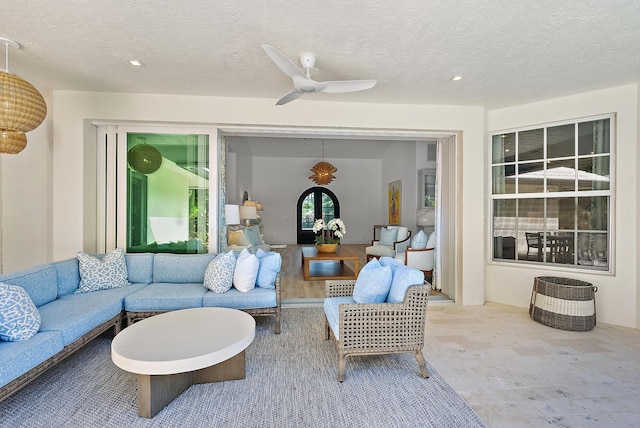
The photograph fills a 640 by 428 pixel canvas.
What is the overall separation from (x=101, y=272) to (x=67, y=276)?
27cm

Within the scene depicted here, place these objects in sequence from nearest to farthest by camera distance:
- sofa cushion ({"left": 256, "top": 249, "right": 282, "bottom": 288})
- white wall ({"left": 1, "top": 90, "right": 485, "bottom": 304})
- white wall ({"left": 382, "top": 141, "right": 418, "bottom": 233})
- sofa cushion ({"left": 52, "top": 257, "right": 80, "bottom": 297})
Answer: sofa cushion ({"left": 52, "top": 257, "right": 80, "bottom": 297}) < sofa cushion ({"left": 256, "top": 249, "right": 282, "bottom": 288}) < white wall ({"left": 1, "top": 90, "right": 485, "bottom": 304}) < white wall ({"left": 382, "top": 141, "right": 418, "bottom": 233})

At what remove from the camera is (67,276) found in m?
2.89

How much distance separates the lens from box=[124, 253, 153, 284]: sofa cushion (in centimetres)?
333

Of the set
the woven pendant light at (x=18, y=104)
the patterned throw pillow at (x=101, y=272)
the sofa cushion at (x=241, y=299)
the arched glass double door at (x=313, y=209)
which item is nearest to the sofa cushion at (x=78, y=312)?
the patterned throw pillow at (x=101, y=272)

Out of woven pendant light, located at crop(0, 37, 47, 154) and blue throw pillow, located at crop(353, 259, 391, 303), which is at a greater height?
woven pendant light, located at crop(0, 37, 47, 154)

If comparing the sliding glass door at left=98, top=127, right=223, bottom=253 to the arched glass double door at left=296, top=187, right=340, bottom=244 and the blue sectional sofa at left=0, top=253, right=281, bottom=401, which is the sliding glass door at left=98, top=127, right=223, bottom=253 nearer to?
the blue sectional sofa at left=0, top=253, right=281, bottom=401

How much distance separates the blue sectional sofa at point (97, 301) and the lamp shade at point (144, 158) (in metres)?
1.15

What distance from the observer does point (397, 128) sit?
12.7 ft

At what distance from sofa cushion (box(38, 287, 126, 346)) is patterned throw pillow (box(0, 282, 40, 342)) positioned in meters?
0.14

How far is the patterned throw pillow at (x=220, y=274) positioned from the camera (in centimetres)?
301

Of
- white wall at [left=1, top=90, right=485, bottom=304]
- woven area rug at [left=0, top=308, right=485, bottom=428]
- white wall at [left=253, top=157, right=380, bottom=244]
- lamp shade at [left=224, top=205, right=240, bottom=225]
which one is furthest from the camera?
white wall at [left=253, top=157, right=380, bottom=244]

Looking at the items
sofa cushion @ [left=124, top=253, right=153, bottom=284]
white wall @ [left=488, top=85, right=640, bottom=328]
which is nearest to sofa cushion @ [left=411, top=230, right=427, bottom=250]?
white wall @ [left=488, top=85, right=640, bottom=328]

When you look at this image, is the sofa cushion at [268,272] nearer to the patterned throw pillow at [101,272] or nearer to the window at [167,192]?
the window at [167,192]

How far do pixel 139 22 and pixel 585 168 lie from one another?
4.88 m
